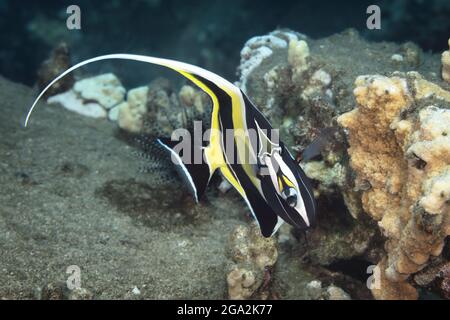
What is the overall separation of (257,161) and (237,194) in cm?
255

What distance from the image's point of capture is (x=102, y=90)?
21.9 feet

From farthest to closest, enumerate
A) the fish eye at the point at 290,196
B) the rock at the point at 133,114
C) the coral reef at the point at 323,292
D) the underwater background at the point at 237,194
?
the rock at the point at 133,114, the coral reef at the point at 323,292, the underwater background at the point at 237,194, the fish eye at the point at 290,196

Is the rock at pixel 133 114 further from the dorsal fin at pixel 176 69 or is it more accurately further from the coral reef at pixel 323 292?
the dorsal fin at pixel 176 69

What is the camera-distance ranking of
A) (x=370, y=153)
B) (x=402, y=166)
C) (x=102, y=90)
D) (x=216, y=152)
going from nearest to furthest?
(x=216, y=152) < (x=402, y=166) < (x=370, y=153) < (x=102, y=90)

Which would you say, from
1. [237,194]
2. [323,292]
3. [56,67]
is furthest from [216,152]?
[56,67]

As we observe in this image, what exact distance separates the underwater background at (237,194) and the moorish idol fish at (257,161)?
0.68ft

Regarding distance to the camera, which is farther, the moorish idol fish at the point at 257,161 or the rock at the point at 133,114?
the rock at the point at 133,114

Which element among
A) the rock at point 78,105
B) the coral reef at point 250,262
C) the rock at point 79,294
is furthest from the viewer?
the rock at point 78,105

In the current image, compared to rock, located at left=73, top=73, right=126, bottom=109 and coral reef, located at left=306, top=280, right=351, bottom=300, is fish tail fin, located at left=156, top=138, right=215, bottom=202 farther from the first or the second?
rock, located at left=73, top=73, right=126, bottom=109

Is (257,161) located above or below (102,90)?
above

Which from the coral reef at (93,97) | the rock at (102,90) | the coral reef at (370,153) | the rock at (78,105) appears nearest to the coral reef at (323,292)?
the coral reef at (370,153)

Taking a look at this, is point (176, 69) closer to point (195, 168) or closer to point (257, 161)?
point (257, 161)

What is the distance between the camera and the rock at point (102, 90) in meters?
6.51

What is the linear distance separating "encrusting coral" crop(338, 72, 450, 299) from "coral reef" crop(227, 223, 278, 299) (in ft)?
2.43
